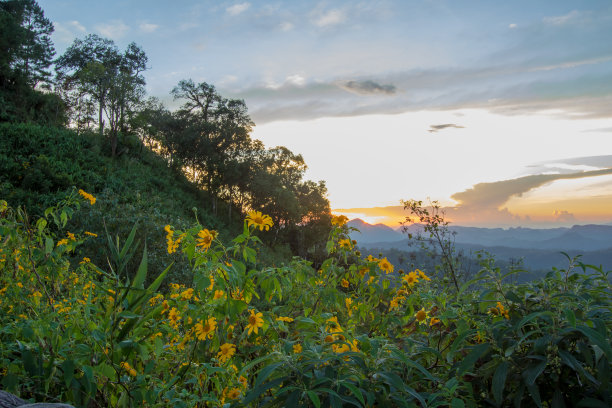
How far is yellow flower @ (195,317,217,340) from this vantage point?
1.57 metres

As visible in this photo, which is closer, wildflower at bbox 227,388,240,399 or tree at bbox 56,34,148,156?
wildflower at bbox 227,388,240,399

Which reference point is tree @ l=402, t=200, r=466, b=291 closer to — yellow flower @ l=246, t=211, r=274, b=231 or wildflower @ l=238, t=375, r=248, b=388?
yellow flower @ l=246, t=211, r=274, b=231

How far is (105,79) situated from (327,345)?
66.9 ft

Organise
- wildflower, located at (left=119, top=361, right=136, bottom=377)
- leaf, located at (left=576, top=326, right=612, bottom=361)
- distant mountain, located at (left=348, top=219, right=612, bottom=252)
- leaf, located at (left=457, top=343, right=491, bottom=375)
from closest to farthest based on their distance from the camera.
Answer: leaf, located at (left=576, top=326, right=612, bottom=361) < leaf, located at (left=457, top=343, right=491, bottom=375) < wildflower, located at (left=119, top=361, right=136, bottom=377) < distant mountain, located at (left=348, top=219, right=612, bottom=252)

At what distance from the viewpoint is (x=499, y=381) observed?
1058 mm

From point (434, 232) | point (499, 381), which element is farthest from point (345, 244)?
point (434, 232)

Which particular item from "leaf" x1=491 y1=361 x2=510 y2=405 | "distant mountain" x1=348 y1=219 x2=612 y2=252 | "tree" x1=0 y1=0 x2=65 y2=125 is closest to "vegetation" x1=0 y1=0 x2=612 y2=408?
"leaf" x1=491 y1=361 x2=510 y2=405

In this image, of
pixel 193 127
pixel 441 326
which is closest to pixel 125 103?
pixel 193 127

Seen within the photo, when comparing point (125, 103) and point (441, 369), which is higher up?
point (125, 103)

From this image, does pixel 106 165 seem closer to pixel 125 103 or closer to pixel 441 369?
pixel 125 103

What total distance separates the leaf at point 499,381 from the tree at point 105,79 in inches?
735

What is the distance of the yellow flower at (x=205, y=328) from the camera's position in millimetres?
1573

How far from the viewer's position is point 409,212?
5.37 m

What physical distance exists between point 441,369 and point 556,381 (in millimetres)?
473
